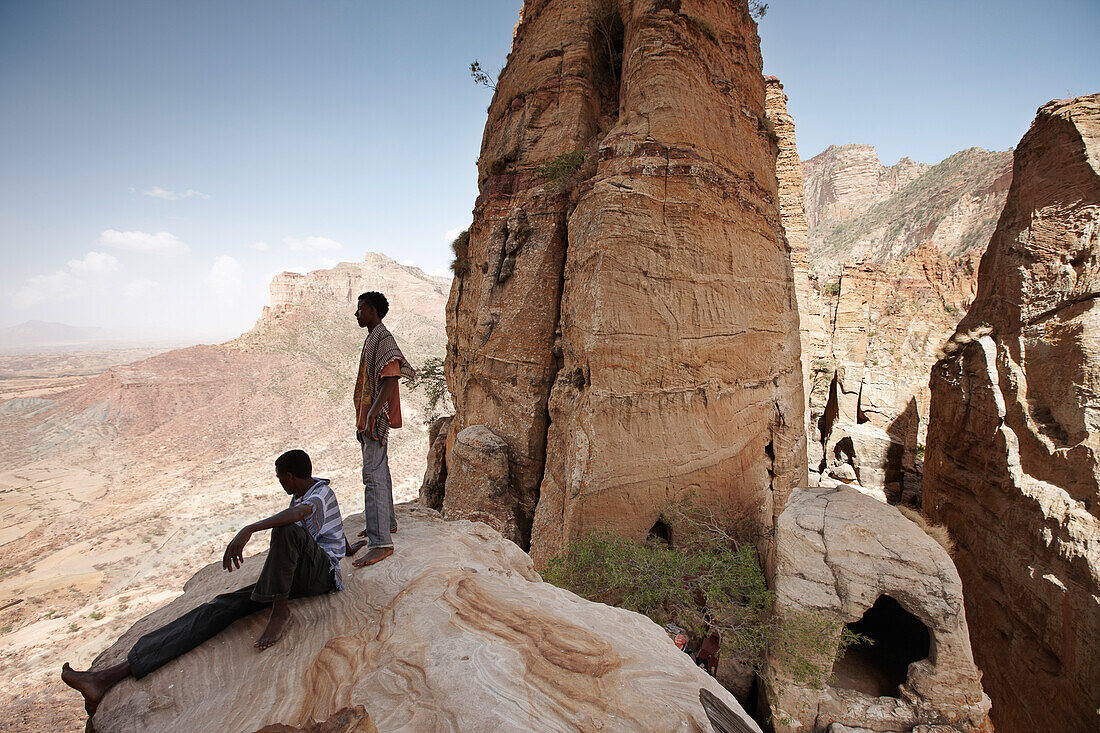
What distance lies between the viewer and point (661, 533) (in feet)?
25.8

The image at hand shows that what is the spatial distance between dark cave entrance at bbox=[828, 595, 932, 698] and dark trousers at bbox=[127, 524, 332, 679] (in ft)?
19.3

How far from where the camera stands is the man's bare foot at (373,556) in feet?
12.4

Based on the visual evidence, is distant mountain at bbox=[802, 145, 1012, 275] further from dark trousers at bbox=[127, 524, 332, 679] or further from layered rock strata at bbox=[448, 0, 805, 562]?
dark trousers at bbox=[127, 524, 332, 679]

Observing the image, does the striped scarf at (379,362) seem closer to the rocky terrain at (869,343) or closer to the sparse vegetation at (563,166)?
the sparse vegetation at (563,166)

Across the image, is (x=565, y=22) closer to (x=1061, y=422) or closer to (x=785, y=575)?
(x=785, y=575)

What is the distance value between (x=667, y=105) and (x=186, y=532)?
34182 mm

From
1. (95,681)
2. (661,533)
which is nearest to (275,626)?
(95,681)

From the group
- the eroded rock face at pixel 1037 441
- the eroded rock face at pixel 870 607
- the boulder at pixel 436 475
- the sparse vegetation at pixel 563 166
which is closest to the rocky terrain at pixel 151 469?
the boulder at pixel 436 475

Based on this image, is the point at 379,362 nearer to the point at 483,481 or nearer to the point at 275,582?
the point at 275,582

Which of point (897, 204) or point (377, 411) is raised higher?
point (897, 204)

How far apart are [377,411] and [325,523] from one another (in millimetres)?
1020

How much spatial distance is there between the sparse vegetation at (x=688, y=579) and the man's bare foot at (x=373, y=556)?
3.53 m

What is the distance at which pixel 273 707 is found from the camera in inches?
96.2

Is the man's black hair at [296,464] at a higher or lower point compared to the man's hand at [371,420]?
lower
